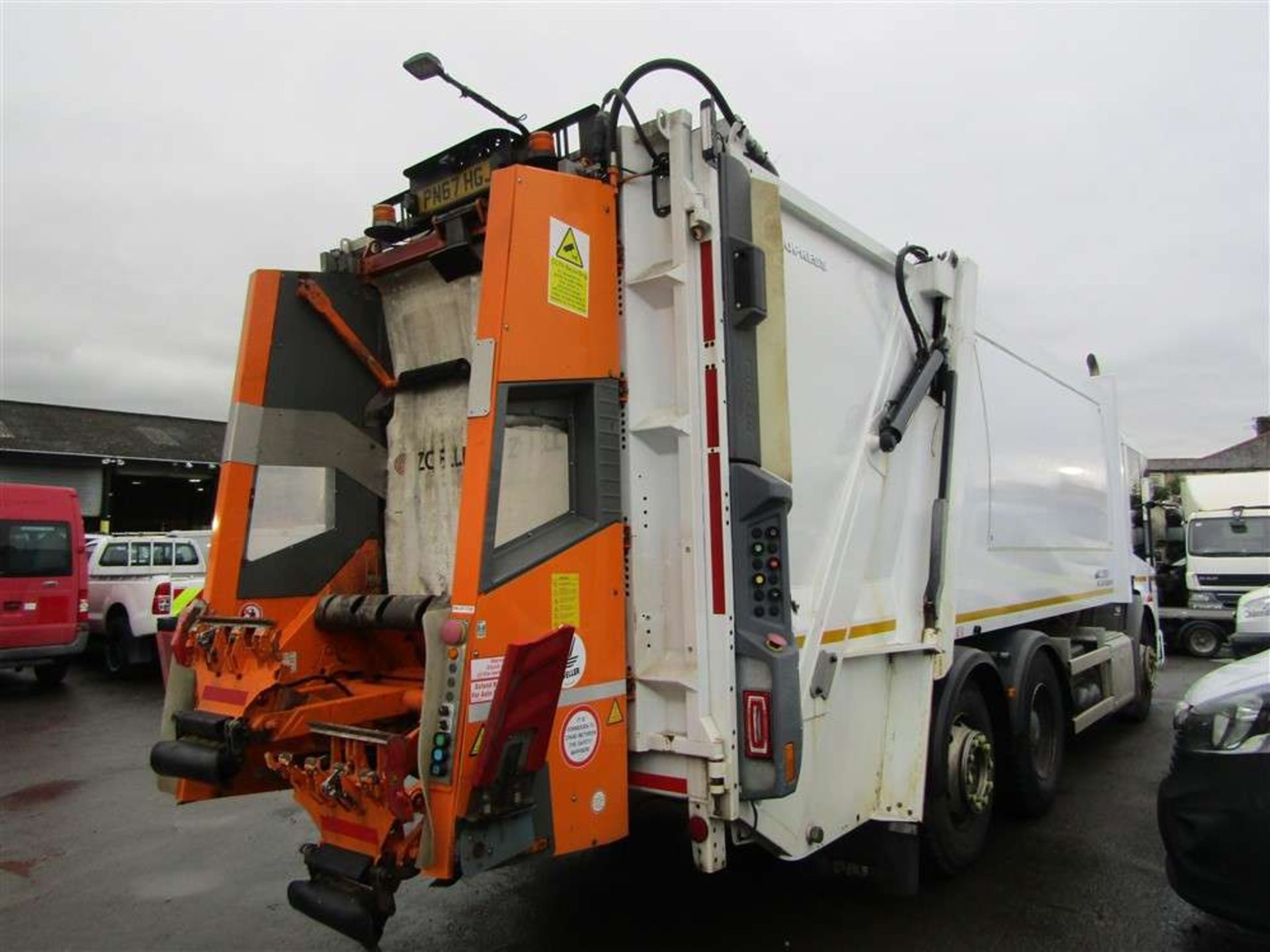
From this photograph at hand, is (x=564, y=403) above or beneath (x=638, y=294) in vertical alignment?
beneath

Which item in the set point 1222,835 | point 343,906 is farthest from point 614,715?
point 1222,835

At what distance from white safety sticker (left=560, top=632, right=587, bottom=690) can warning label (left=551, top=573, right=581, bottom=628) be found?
0.06m

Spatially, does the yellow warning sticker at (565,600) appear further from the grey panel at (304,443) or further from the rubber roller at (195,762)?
the grey panel at (304,443)

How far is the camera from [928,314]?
465 centimetres

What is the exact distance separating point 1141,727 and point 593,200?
25.1ft

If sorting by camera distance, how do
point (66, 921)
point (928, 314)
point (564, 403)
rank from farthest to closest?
point (928, 314), point (66, 921), point (564, 403)

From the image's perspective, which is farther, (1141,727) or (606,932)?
(1141,727)

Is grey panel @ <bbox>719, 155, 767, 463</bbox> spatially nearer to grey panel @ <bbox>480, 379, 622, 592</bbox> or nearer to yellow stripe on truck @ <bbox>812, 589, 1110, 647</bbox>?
grey panel @ <bbox>480, 379, 622, 592</bbox>

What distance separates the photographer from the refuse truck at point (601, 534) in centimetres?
290

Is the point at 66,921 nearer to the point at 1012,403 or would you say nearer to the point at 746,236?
the point at 746,236

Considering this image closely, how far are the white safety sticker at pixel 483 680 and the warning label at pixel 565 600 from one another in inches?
10.9

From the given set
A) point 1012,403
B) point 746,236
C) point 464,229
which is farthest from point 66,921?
point 1012,403

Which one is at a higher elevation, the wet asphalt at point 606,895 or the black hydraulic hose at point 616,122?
the black hydraulic hose at point 616,122

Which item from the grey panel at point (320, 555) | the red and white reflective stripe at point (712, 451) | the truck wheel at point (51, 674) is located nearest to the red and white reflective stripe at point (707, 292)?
the red and white reflective stripe at point (712, 451)
